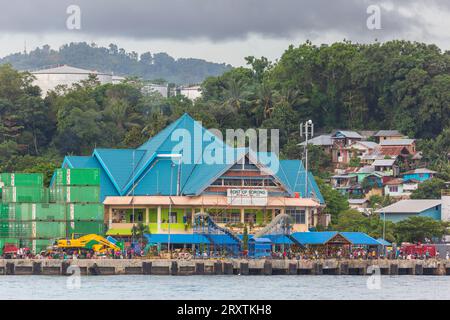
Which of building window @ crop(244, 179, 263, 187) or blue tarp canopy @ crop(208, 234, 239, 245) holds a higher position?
building window @ crop(244, 179, 263, 187)

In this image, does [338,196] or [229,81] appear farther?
[229,81]

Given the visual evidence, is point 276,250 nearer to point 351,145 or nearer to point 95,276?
point 95,276

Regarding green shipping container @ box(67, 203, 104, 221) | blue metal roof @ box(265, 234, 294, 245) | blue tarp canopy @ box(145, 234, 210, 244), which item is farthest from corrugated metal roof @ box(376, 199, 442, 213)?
green shipping container @ box(67, 203, 104, 221)

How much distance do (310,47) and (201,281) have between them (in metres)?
71.9

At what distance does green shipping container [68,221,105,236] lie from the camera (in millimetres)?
100875

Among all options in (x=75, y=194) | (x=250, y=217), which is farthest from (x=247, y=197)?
(x=75, y=194)

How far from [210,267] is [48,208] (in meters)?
11.9

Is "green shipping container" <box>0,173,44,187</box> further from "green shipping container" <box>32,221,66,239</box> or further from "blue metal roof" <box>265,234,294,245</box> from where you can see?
"blue metal roof" <box>265,234,294,245</box>

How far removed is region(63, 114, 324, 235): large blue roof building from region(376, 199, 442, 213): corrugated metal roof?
30.9 ft

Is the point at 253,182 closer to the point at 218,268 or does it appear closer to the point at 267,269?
the point at 267,269

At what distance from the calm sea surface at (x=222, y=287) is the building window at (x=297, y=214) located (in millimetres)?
13497

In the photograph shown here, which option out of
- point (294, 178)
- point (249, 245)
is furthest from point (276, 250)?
point (294, 178)

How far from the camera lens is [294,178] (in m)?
113

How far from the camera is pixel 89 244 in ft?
319
